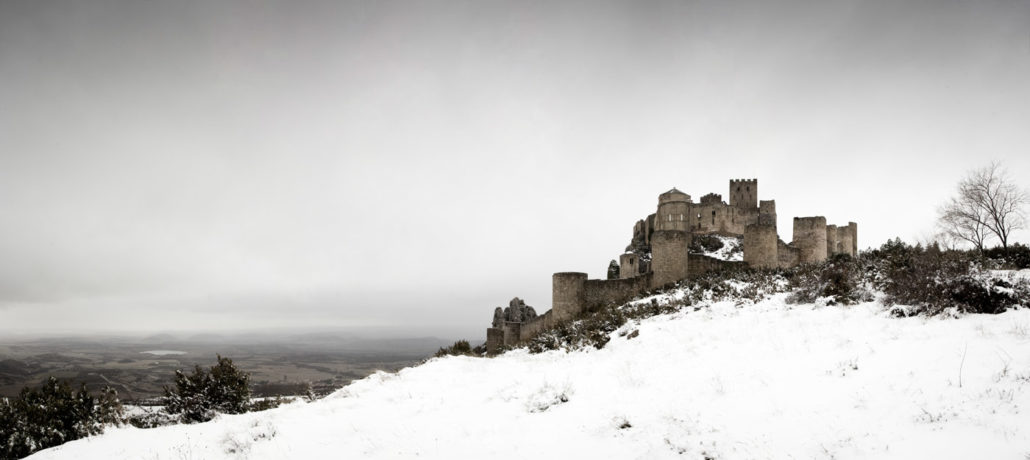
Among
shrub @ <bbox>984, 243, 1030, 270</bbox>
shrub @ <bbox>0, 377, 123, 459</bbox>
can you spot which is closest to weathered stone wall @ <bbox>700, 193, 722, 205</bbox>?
shrub @ <bbox>984, 243, 1030, 270</bbox>

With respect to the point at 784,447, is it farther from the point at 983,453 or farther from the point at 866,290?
the point at 866,290

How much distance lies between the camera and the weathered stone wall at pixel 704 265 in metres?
22.7

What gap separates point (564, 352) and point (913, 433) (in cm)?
918

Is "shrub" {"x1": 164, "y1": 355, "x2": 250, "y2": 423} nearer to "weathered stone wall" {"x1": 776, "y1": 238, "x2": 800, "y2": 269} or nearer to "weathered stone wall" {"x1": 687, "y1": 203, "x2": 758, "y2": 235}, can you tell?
"weathered stone wall" {"x1": 776, "y1": 238, "x2": 800, "y2": 269}

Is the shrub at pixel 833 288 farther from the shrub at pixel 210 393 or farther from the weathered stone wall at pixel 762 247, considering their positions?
the shrub at pixel 210 393

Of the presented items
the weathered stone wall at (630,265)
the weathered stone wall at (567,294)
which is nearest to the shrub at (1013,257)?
the weathered stone wall at (567,294)

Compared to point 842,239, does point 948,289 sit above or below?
below

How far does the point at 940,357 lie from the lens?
6367 mm

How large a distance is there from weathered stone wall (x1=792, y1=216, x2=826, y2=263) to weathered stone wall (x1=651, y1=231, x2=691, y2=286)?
444 inches

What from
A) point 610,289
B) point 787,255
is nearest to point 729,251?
point 787,255

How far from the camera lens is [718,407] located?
21.0 ft

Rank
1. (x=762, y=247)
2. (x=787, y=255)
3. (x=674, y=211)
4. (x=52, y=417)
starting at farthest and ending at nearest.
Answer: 1. (x=674, y=211)
2. (x=787, y=255)
3. (x=762, y=247)
4. (x=52, y=417)

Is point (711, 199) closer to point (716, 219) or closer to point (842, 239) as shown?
point (716, 219)

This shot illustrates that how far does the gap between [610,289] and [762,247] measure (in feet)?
26.1
